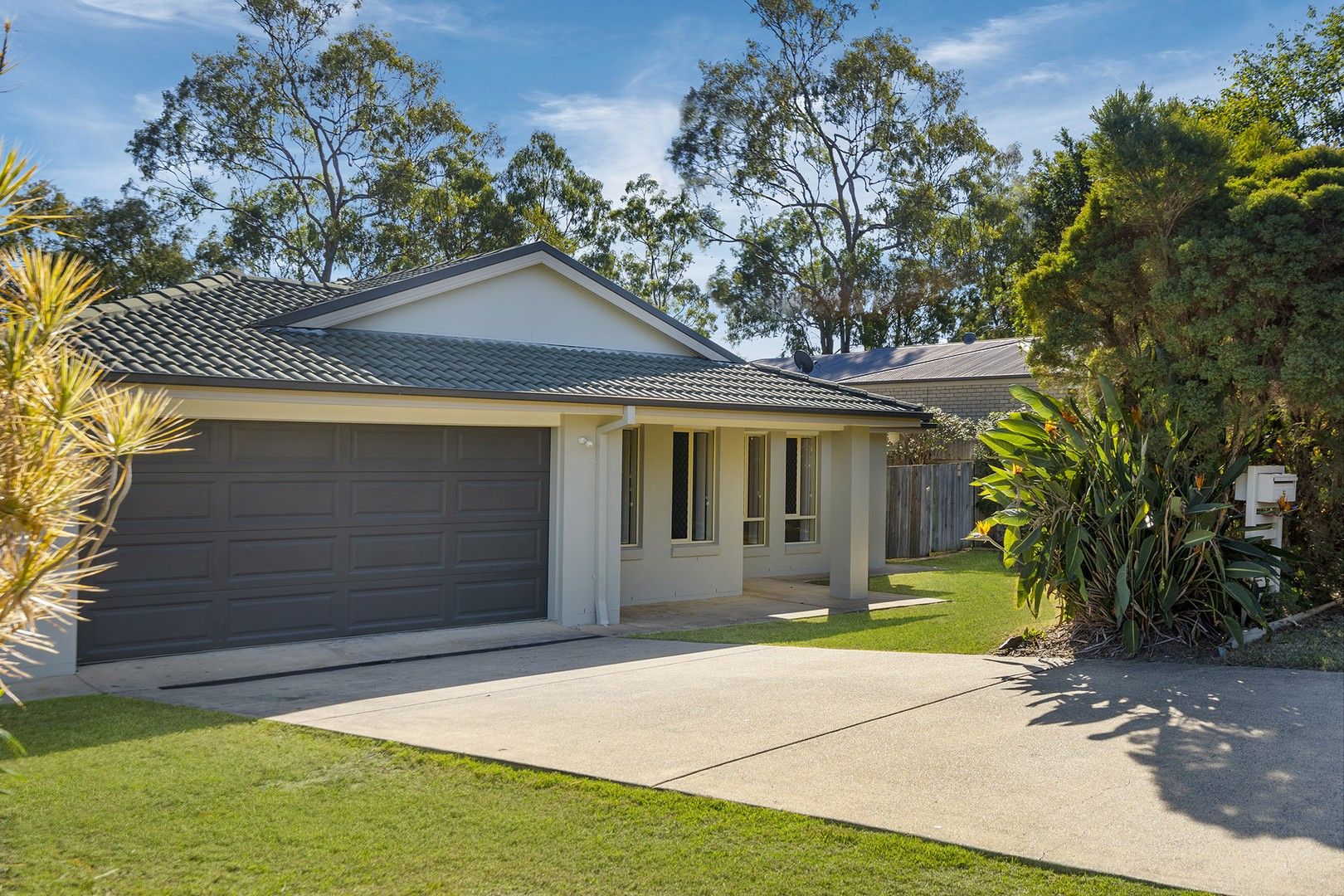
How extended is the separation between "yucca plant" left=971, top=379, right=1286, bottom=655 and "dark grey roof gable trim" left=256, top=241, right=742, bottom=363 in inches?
262

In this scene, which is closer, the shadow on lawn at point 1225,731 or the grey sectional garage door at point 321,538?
the shadow on lawn at point 1225,731

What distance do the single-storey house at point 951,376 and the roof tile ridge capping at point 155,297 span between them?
1762 centimetres

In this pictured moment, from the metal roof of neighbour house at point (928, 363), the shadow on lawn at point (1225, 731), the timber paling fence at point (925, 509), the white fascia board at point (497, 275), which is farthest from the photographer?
the metal roof of neighbour house at point (928, 363)

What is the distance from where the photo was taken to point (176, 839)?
16.9 ft

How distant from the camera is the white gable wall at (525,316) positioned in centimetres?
1377

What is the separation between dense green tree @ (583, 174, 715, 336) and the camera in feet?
139

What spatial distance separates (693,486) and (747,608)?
2.08m

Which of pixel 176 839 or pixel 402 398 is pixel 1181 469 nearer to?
pixel 402 398

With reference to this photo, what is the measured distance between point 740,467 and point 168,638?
835cm

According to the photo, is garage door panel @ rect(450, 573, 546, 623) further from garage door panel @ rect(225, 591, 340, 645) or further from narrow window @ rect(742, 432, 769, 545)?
narrow window @ rect(742, 432, 769, 545)

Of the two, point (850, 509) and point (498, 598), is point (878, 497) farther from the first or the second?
point (498, 598)

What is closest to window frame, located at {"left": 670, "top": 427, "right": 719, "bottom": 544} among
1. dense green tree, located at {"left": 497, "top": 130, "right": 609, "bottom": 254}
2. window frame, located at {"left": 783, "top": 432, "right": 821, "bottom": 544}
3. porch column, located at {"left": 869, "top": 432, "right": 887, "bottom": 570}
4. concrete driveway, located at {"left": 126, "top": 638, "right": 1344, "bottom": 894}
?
window frame, located at {"left": 783, "top": 432, "right": 821, "bottom": 544}

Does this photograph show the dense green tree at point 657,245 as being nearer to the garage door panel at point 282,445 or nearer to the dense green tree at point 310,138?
the dense green tree at point 310,138

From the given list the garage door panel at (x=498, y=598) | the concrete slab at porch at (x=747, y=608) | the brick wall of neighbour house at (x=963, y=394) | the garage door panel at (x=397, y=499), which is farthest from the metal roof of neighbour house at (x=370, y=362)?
the brick wall of neighbour house at (x=963, y=394)
